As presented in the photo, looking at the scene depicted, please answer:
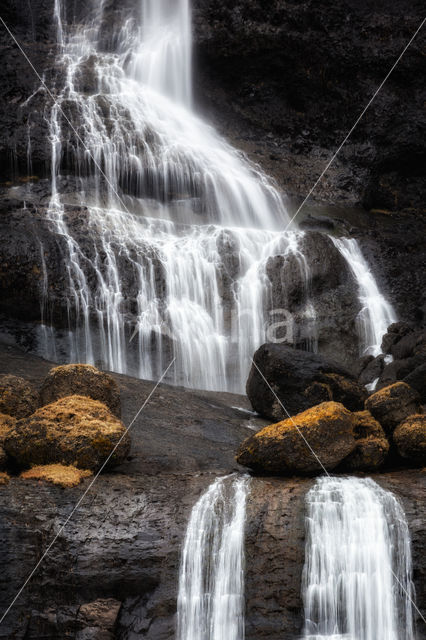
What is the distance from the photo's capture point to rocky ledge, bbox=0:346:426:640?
7.01m

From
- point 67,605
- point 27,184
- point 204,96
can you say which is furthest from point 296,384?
point 204,96

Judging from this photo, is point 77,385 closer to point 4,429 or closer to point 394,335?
point 4,429

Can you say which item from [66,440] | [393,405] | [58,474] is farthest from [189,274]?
[58,474]

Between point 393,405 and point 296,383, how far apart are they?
2.71 metres

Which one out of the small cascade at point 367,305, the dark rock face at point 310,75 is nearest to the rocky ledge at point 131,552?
the small cascade at point 367,305

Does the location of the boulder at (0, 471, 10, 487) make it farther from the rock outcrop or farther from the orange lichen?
the rock outcrop

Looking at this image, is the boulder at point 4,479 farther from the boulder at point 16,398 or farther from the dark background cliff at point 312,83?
the dark background cliff at point 312,83

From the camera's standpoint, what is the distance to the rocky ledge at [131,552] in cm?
701

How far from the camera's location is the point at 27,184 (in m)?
20.2

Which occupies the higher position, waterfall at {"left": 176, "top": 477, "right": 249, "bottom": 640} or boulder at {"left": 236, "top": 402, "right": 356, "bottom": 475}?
boulder at {"left": 236, "top": 402, "right": 356, "bottom": 475}

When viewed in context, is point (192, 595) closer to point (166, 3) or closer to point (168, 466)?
point (168, 466)

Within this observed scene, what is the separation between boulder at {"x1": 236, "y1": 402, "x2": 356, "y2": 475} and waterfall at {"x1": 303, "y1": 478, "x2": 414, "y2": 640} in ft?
1.61

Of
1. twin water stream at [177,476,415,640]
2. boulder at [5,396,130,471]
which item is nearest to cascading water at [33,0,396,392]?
boulder at [5,396,130,471]

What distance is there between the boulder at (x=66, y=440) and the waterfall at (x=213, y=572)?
4.54ft
